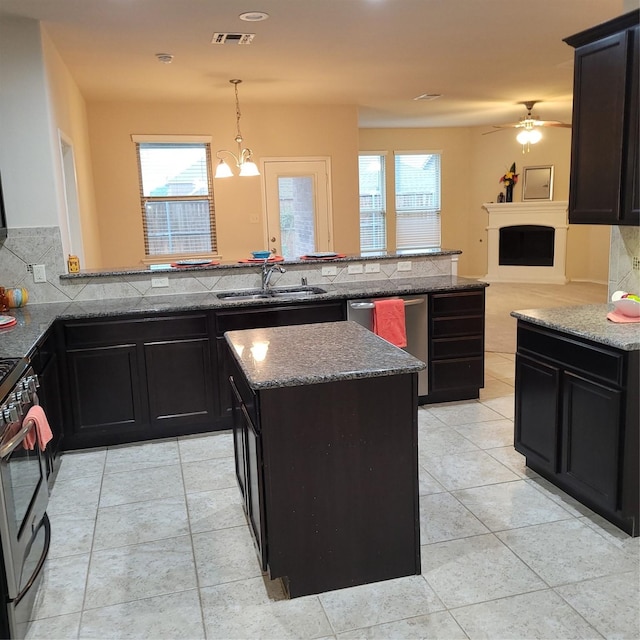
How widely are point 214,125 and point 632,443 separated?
585cm

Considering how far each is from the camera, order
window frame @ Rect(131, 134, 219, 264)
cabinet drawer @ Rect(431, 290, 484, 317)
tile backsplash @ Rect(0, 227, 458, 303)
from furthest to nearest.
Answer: window frame @ Rect(131, 134, 219, 264) → cabinet drawer @ Rect(431, 290, 484, 317) → tile backsplash @ Rect(0, 227, 458, 303)

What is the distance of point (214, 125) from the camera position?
275 inches

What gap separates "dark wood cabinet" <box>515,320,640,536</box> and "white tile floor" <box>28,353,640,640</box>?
5.3 inches

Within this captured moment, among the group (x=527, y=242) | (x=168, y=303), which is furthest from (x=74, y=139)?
(x=527, y=242)

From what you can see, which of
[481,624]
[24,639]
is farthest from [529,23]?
[24,639]

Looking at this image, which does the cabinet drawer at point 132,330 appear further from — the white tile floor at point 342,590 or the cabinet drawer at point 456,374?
the cabinet drawer at point 456,374

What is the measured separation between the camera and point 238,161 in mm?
7102

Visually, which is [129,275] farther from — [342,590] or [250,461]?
[342,590]

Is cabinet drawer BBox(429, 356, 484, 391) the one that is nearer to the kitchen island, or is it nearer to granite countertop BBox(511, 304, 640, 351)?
granite countertop BBox(511, 304, 640, 351)

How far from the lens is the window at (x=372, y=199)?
1005 cm

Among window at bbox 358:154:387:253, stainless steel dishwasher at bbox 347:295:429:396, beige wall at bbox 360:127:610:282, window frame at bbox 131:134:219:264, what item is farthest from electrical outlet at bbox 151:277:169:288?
beige wall at bbox 360:127:610:282

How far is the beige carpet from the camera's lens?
6418mm

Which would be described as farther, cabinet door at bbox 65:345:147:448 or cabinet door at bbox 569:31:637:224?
cabinet door at bbox 65:345:147:448

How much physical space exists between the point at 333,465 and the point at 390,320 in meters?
2.05
